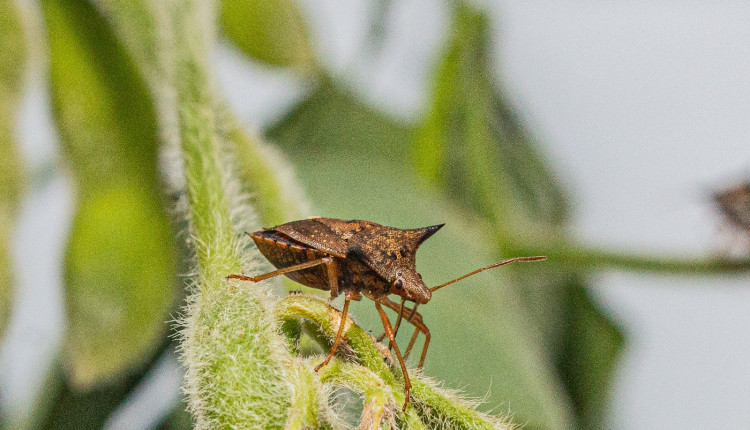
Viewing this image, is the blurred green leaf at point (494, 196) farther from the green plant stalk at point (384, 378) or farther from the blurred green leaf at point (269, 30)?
the green plant stalk at point (384, 378)

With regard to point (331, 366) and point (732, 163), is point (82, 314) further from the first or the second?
point (732, 163)

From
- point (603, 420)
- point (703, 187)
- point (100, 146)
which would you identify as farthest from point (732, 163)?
point (100, 146)

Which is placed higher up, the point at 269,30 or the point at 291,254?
the point at 269,30

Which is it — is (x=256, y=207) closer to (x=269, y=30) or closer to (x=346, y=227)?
(x=346, y=227)

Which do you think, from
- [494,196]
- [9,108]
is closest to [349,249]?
[9,108]

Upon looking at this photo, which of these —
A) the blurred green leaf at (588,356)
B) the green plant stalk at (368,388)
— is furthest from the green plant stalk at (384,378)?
the blurred green leaf at (588,356)

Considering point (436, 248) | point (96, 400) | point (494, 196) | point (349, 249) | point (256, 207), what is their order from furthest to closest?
1. point (494, 196)
2. point (436, 248)
3. point (96, 400)
4. point (256, 207)
5. point (349, 249)

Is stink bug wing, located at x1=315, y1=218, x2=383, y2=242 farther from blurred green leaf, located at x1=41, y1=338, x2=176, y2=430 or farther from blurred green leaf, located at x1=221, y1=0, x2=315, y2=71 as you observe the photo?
blurred green leaf, located at x1=221, y1=0, x2=315, y2=71
